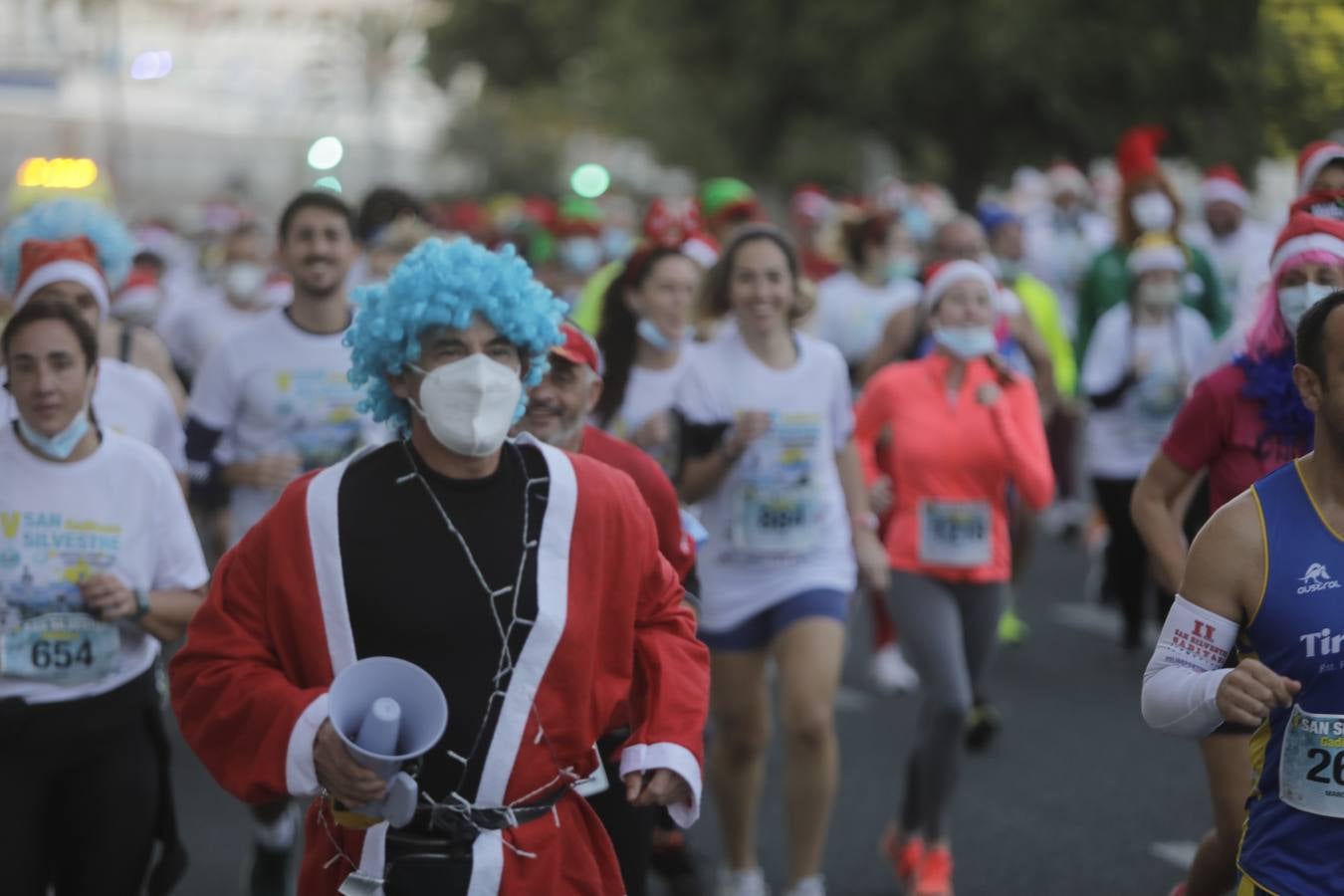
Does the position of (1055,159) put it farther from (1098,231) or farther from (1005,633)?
(1005,633)

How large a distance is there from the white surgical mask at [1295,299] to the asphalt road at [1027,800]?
238 cm

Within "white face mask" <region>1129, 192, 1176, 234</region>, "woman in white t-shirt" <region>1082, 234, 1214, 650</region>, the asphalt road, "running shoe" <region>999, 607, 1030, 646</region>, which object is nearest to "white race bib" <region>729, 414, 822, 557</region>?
the asphalt road

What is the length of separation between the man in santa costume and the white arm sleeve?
86cm

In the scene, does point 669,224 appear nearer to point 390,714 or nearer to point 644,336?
point 644,336

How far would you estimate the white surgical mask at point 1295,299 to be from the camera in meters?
4.97

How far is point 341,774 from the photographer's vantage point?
11.3 feet

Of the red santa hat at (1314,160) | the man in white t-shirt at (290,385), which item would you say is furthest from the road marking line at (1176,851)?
the man in white t-shirt at (290,385)

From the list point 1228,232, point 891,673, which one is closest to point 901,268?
point 1228,232

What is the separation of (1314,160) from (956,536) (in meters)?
1.74

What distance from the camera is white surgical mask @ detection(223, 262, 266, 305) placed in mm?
12641

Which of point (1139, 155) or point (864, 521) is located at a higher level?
point (1139, 155)

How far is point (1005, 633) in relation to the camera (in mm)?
10820

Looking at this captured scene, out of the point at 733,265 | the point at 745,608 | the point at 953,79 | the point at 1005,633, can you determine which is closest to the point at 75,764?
the point at 745,608

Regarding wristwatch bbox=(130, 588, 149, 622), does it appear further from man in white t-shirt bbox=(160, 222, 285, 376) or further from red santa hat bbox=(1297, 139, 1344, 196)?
man in white t-shirt bbox=(160, 222, 285, 376)
